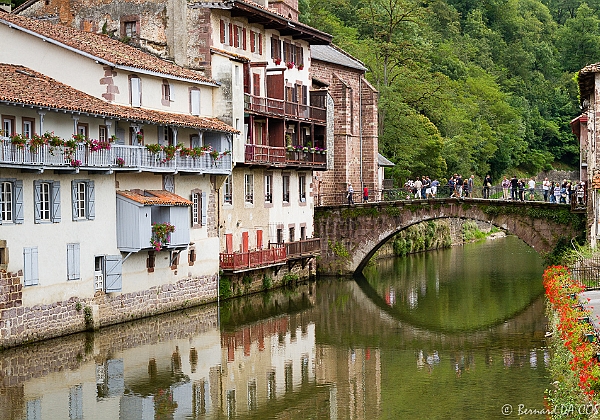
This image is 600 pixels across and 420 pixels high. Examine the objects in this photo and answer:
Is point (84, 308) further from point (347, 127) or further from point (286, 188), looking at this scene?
point (347, 127)

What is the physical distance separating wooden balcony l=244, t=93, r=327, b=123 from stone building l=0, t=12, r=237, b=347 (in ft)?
10.6

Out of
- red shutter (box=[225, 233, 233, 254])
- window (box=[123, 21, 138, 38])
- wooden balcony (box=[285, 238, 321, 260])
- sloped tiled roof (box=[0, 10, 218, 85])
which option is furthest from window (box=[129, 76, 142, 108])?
wooden balcony (box=[285, 238, 321, 260])

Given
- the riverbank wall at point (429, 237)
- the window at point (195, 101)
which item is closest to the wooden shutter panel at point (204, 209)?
the window at point (195, 101)

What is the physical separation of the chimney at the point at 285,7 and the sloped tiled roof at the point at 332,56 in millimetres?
2563

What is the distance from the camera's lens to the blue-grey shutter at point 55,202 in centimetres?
3847

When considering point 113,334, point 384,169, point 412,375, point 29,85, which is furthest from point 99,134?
point 384,169

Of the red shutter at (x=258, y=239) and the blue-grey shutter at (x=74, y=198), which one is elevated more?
the blue-grey shutter at (x=74, y=198)

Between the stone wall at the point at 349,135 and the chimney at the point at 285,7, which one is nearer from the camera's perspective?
the chimney at the point at 285,7

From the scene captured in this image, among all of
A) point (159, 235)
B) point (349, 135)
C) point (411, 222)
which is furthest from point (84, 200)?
point (349, 135)

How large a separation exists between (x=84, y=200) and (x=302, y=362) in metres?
10.4

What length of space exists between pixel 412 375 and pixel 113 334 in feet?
38.3

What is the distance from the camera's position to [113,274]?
41.4m

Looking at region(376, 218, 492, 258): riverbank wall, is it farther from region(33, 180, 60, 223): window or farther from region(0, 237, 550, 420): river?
region(33, 180, 60, 223): window

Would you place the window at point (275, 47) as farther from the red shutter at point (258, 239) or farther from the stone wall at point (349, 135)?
the red shutter at point (258, 239)
